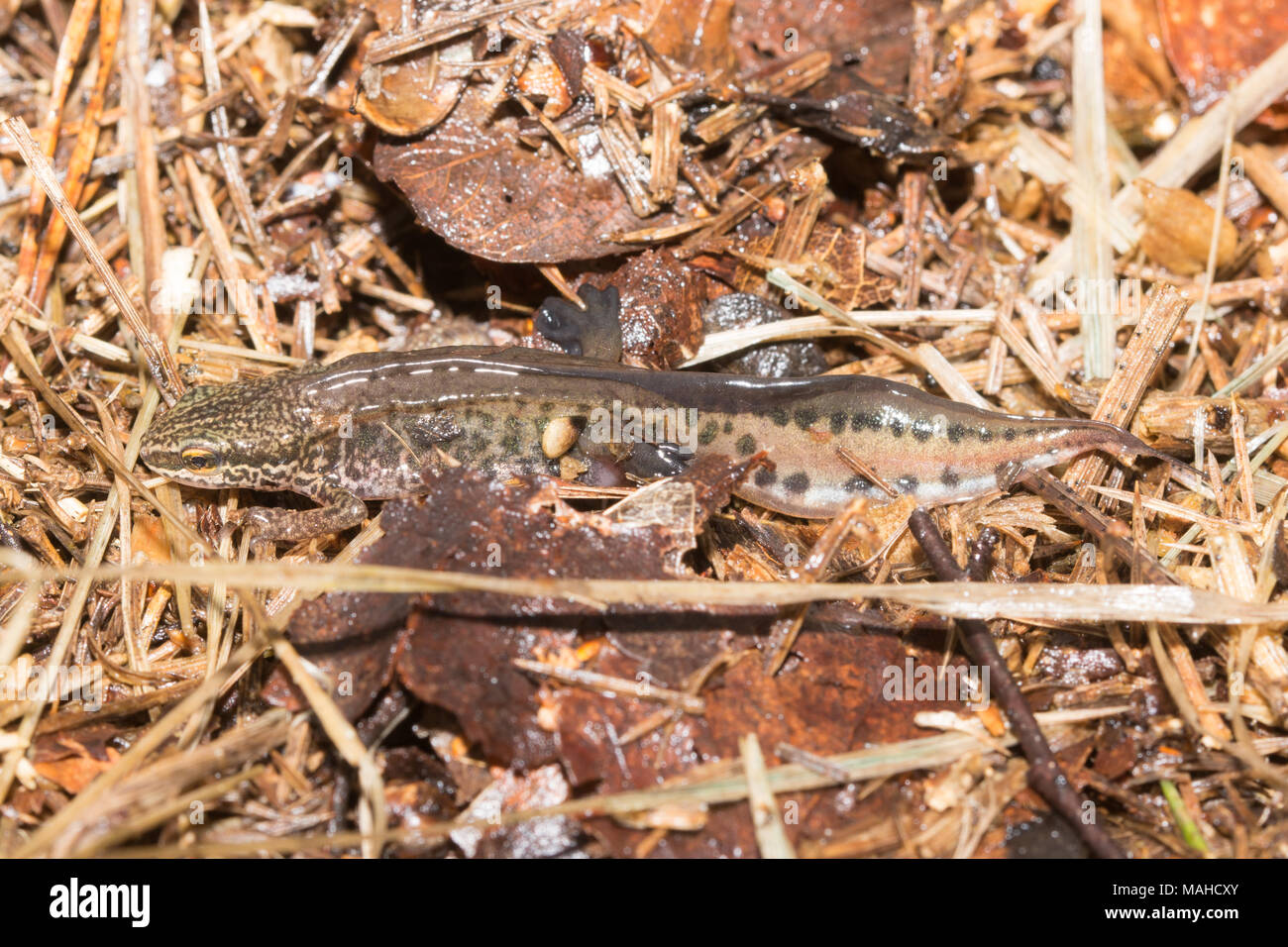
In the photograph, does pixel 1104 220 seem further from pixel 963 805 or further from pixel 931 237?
pixel 963 805

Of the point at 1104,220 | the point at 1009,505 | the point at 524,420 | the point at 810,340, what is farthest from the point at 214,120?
the point at 1104,220

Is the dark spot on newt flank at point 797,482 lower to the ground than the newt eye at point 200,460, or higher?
lower

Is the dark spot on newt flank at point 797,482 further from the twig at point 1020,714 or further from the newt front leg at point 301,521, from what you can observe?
the newt front leg at point 301,521

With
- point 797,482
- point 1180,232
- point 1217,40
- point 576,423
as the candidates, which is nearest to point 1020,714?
point 797,482

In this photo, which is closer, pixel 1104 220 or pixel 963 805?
pixel 963 805

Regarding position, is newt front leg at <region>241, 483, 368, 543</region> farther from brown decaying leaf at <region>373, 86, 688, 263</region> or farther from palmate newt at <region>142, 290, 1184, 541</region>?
brown decaying leaf at <region>373, 86, 688, 263</region>

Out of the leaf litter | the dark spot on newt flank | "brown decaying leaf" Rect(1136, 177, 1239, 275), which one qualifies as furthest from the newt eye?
"brown decaying leaf" Rect(1136, 177, 1239, 275)

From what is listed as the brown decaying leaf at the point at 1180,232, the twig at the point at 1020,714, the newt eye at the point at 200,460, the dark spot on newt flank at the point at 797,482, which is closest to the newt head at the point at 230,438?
the newt eye at the point at 200,460
